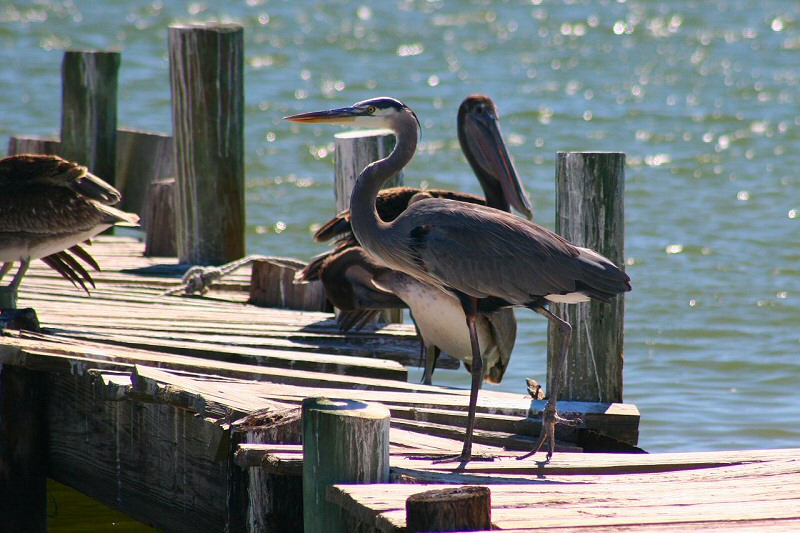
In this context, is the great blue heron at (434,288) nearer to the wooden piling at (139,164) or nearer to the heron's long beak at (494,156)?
the heron's long beak at (494,156)

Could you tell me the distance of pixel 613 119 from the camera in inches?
706

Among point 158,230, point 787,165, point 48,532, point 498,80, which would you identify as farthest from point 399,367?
point 498,80

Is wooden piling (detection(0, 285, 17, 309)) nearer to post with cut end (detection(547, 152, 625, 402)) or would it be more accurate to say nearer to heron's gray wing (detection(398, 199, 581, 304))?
heron's gray wing (detection(398, 199, 581, 304))

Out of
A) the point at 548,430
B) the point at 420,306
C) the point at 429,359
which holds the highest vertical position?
the point at 420,306

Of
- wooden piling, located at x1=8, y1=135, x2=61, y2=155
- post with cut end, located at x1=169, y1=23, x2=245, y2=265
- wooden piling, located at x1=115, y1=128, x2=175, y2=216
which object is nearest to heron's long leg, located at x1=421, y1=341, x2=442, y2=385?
post with cut end, located at x1=169, y1=23, x2=245, y2=265

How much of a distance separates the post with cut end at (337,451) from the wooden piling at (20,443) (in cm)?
236

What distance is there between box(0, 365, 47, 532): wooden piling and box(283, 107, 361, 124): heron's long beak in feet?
5.89

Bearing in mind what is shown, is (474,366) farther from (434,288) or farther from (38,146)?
(38,146)

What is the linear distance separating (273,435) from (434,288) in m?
2.10

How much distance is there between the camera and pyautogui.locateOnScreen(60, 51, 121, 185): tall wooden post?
9.70 meters

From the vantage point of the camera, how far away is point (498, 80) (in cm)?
2067

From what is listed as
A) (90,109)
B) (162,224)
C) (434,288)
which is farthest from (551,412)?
(90,109)

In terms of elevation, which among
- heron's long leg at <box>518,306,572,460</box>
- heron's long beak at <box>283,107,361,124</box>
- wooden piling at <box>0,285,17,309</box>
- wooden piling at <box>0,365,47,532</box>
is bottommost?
wooden piling at <box>0,365,47,532</box>

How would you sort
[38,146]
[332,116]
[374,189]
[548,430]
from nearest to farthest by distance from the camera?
1. [548,430]
2. [374,189]
3. [332,116]
4. [38,146]
